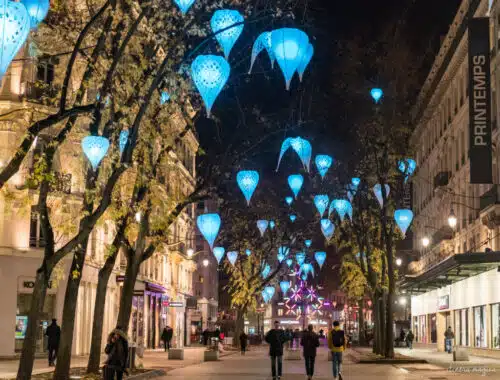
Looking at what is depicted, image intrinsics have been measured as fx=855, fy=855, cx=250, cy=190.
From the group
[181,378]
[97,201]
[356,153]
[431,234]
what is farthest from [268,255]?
[97,201]

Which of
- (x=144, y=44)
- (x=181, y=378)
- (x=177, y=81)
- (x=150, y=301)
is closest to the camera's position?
(x=177, y=81)

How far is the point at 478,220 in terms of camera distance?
49.6 m

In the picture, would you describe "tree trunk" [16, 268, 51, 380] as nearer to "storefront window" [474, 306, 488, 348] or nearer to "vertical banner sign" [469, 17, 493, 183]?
"vertical banner sign" [469, 17, 493, 183]

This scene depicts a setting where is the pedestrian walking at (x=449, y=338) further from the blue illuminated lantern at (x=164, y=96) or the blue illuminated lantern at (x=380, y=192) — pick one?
the blue illuminated lantern at (x=164, y=96)

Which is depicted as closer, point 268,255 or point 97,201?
point 97,201

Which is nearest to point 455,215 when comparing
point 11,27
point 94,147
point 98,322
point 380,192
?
point 380,192

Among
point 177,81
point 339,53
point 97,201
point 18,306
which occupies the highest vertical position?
point 339,53

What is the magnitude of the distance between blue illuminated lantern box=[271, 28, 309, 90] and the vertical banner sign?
2567 cm

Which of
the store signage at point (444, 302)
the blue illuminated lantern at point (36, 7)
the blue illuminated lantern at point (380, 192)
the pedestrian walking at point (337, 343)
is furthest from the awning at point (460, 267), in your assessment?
the blue illuminated lantern at point (36, 7)

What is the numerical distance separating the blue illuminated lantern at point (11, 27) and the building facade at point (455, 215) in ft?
93.1

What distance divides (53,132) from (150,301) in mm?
26069

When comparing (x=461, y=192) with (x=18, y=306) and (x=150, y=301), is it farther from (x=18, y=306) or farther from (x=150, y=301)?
(x=18, y=306)

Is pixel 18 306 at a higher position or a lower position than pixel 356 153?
lower

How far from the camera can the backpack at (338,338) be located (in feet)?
81.1
